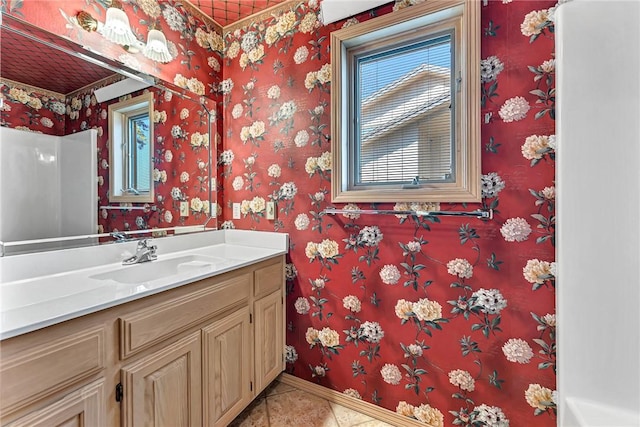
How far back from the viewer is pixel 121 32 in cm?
138

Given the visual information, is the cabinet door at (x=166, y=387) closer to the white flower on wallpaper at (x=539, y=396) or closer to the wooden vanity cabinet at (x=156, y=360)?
the wooden vanity cabinet at (x=156, y=360)

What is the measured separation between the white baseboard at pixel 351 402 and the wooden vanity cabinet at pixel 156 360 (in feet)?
0.66

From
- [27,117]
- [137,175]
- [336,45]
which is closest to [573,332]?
[336,45]

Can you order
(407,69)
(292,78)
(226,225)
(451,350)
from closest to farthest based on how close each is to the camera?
1. (451,350)
2. (407,69)
3. (292,78)
4. (226,225)

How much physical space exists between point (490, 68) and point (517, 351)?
1.21 m

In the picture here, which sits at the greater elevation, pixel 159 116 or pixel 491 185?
pixel 159 116

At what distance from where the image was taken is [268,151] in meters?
1.80

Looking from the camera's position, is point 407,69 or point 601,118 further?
point 407,69

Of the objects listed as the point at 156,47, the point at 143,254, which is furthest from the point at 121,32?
the point at 143,254

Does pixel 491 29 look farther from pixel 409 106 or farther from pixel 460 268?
pixel 460 268

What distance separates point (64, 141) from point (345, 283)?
1.43 meters

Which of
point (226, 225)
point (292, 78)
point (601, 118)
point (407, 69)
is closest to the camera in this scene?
point (601, 118)

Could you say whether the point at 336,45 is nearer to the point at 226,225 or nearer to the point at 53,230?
the point at 226,225

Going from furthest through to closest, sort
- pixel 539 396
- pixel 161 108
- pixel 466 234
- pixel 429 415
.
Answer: pixel 161 108, pixel 429 415, pixel 466 234, pixel 539 396
